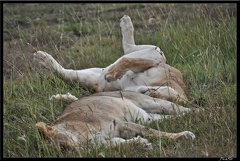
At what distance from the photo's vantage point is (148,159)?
161 inches

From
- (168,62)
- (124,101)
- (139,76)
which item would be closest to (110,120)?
(124,101)

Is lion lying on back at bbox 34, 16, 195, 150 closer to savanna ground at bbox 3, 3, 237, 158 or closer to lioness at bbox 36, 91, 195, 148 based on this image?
lioness at bbox 36, 91, 195, 148

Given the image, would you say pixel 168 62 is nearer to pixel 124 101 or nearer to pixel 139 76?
pixel 139 76

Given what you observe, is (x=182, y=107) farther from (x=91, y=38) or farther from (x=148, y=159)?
(x=91, y=38)

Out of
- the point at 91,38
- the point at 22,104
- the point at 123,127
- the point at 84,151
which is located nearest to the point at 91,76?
the point at 22,104

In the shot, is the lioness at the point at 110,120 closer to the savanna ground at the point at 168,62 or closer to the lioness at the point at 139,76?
the savanna ground at the point at 168,62

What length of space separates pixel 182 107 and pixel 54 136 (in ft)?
5.08

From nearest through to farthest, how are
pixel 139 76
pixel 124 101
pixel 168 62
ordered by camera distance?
1. pixel 124 101
2. pixel 139 76
3. pixel 168 62

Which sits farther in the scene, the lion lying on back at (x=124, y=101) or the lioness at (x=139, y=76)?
the lioness at (x=139, y=76)

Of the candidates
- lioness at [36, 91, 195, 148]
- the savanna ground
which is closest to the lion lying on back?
lioness at [36, 91, 195, 148]

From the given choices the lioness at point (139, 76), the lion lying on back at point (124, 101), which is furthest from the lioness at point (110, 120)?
the lioness at point (139, 76)

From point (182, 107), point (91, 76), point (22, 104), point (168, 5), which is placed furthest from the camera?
point (168, 5)

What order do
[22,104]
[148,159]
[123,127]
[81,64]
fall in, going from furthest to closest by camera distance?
[81,64] → [22,104] → [123,127] → [148,159]

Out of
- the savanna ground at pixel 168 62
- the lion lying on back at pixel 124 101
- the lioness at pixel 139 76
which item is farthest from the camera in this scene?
the lioness at pixel 139 76
